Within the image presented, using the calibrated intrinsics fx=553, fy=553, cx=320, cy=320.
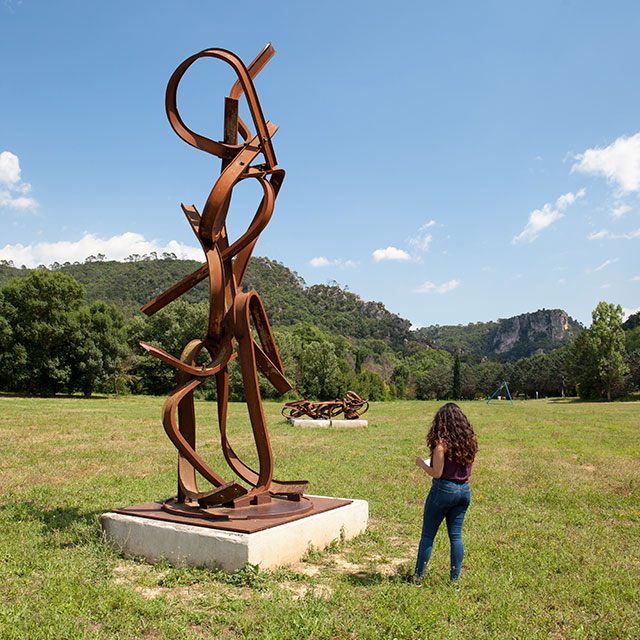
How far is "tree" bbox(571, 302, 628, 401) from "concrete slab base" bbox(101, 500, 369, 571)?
1781 inches

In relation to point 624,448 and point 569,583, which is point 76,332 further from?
point 569,583

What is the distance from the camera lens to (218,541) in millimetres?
4695

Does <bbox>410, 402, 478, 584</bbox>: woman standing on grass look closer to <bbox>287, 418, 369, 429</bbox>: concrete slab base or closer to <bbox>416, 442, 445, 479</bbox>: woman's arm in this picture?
<bbox>416, 442, 445, 479</bbox>: woman's arm

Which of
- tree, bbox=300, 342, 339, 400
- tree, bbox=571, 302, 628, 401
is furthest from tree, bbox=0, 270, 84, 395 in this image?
Result: tree, bbox=571, 302, 628, 401

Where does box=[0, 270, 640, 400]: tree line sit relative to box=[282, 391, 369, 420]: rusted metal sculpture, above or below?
above

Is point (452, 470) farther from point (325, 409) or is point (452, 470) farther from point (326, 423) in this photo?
point (325, 409)

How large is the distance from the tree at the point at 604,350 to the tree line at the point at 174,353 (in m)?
0.08

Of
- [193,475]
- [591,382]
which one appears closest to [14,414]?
[193,475]

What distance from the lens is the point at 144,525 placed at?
16.9 ft

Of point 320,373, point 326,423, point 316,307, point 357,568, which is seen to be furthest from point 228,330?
point 316,307

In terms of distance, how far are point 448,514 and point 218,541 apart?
194 centimetres

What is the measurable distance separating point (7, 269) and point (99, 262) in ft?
69.7

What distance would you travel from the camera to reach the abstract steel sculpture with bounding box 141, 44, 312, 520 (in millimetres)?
5445

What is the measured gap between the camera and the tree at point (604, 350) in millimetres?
44562
